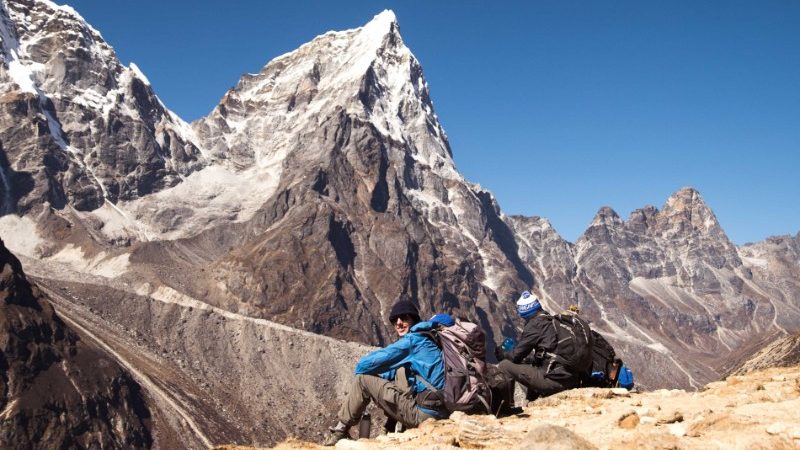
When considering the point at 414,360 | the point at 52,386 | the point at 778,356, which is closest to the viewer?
the point at 414,360

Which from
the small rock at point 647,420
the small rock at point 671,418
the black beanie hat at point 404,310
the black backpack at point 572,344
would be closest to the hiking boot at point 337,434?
the black beanie hat at point 404,310

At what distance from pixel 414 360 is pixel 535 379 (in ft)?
14.7

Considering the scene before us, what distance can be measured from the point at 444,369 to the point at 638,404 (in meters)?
4.79

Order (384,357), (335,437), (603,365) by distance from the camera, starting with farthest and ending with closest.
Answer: (603,365)
(384,357)
(335,437)

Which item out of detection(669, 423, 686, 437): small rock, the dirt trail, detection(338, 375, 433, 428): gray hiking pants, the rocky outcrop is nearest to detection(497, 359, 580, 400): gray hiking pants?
detection(338, 375, 433, 428): gray hiking pants

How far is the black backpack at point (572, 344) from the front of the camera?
Result: 16.5 meters

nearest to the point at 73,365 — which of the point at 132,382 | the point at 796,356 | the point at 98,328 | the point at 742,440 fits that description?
the point at 132,382

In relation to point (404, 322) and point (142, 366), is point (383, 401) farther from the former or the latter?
point (142, 366)

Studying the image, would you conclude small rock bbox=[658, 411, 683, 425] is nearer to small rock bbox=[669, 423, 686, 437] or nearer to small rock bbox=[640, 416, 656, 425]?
small rock bbox=[640, 416, 656, 425]

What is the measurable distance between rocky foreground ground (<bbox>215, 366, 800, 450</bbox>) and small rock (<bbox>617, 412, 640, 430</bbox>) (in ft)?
0.06

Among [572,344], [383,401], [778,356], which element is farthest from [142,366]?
[383,401]

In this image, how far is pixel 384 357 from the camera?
13727 mm

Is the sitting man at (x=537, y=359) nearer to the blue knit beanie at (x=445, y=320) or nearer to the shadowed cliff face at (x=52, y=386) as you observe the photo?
the blue knit beanie at (x=445, y=320)

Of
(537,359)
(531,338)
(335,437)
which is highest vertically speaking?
(531,338)
